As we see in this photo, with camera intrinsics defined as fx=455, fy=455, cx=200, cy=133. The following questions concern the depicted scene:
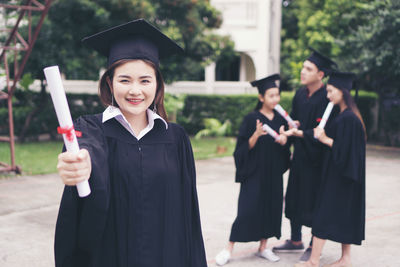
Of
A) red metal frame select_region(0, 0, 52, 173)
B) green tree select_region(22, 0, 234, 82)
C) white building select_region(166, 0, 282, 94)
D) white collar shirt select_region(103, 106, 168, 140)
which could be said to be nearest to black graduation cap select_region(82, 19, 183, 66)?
white collar shirt select_region(103, 106, 168, 140)

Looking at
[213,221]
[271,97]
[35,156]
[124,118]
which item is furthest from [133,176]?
[35,156]

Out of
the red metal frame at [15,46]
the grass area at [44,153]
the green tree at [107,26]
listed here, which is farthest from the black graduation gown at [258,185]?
the green tree at [107,26]

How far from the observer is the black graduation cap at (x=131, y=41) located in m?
2.16

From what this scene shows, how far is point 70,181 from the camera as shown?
1.59 metres

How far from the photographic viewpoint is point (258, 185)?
4488 millimetres

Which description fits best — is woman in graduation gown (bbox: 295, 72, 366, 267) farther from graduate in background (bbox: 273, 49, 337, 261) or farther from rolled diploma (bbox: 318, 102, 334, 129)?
graduate in background (bbox: 273, 49, 337, 261)

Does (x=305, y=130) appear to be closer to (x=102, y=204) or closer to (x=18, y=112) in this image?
(x=102, y=204)

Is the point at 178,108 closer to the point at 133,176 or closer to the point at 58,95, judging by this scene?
the point at 133,176

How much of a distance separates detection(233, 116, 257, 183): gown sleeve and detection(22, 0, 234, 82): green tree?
24.8 ft

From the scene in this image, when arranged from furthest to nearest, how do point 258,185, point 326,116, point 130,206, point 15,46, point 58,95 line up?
point 15,46
point 258,185
point 326,116
point 130,206
point 58,95

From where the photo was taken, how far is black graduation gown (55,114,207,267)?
1.91m

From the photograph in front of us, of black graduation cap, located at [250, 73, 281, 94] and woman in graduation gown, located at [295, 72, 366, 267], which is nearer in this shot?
woman in graduation gown, located at [295, 72, 366, 267]

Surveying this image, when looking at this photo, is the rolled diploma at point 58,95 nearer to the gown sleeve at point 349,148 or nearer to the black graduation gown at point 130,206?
the black graduation gown at point 130,206

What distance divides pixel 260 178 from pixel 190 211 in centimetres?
230
